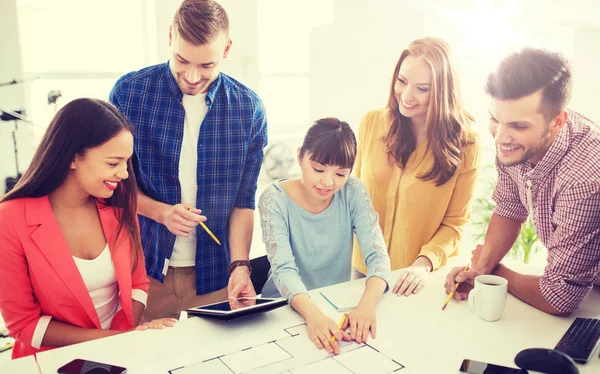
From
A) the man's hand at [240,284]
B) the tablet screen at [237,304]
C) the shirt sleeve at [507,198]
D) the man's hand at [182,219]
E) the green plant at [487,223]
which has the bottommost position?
the green plant at [487,223]

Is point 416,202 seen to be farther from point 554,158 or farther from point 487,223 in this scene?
point 487,223

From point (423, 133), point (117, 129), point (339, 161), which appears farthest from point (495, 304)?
point (117, 129)

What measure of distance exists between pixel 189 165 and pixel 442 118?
0.89 m

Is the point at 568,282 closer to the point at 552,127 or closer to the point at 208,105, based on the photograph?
the point at 552,127

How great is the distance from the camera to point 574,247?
4.40ft

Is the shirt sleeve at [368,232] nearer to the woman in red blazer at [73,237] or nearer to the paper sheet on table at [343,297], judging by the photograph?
the paper sheet on table at [343,297]

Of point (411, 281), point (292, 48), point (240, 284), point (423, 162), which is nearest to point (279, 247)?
point (240, 284)

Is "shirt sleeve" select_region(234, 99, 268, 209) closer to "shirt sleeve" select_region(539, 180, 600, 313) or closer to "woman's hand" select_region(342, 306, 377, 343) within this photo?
"woman's hand" select_region(342, 306, 377, 343)

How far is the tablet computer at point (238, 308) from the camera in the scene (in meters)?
1.28

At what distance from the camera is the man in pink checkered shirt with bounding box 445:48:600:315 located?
1319mm

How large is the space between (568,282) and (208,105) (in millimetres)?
1255

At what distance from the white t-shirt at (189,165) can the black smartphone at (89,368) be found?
80 cm

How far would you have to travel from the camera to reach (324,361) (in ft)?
3.76

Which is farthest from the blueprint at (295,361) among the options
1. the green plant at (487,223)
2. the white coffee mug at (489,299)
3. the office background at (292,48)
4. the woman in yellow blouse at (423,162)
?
the green plant at (487,223)
